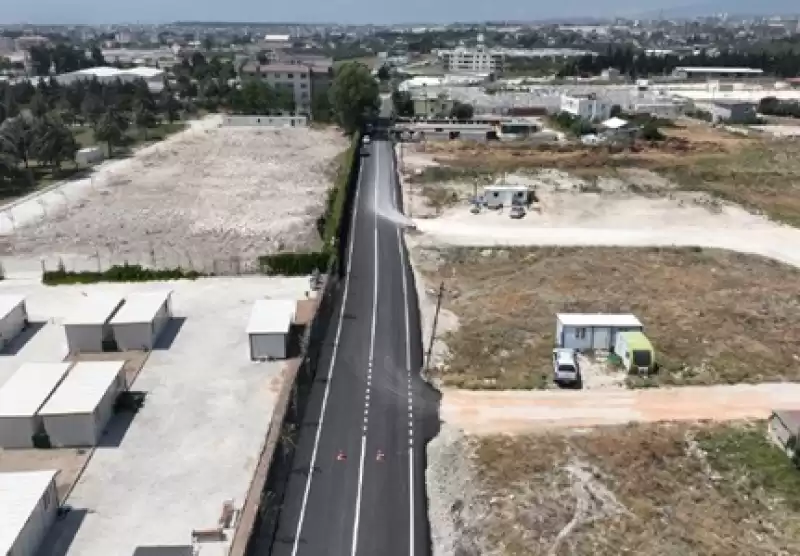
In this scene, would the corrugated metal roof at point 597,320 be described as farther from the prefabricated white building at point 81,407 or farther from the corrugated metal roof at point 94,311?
the corrugated metal roof at point 94,311

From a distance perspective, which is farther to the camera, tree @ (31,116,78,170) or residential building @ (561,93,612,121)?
residential building @ (561,93,612,121)

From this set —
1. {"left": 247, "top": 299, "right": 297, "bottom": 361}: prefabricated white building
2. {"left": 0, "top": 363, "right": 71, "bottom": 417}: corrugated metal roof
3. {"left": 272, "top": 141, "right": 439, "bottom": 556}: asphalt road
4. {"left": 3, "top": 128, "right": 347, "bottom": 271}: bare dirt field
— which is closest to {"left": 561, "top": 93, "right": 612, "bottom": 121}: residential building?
{"left": 3, "top": 128, "right": 347, "bottom": 271}: bare dirt field

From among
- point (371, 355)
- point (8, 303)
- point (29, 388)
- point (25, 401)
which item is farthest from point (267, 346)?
point (8, 303)

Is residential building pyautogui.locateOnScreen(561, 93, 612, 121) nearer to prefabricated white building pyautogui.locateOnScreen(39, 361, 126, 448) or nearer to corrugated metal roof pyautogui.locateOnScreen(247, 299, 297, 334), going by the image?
corrugated metal roof pyautogui.locateOnScreen(247, 299, 297, 334)

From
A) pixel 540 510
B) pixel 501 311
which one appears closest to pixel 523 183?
pixel 501 311

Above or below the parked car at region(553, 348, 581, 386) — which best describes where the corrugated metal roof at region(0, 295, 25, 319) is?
above

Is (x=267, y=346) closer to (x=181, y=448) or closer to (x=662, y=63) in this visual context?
(x=181, y=448)
